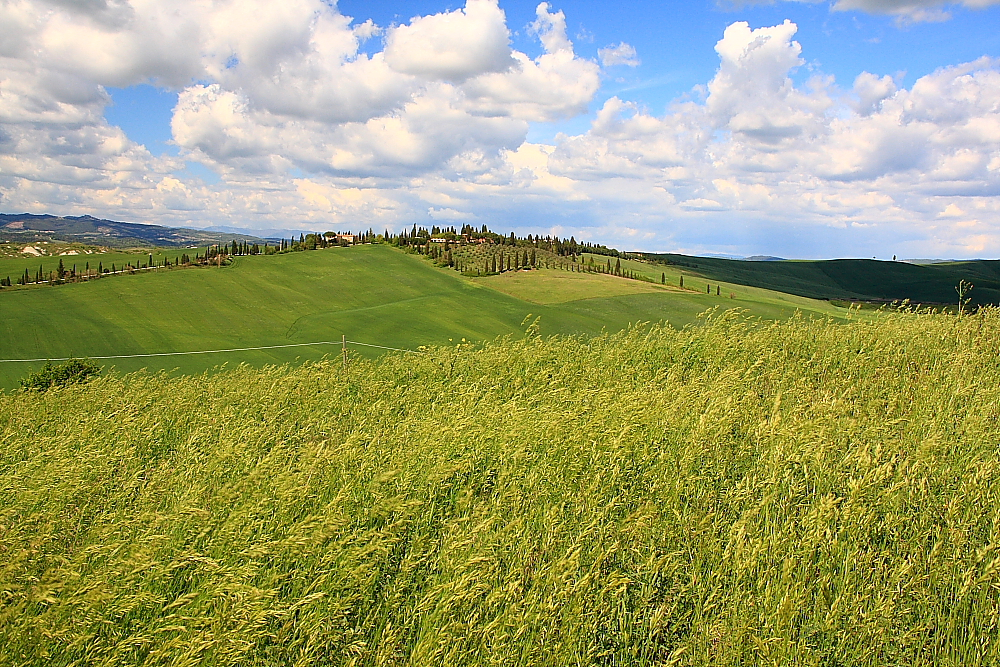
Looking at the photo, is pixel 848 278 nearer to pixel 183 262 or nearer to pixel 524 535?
pixel 183 262

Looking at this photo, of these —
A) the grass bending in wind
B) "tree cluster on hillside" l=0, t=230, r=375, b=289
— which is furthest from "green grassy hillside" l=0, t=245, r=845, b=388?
the grass bending in wind

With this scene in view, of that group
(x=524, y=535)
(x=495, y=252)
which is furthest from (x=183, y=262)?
(x=524, y=535)

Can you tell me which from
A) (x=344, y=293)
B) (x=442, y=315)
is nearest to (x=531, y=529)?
(x=442, y=315)

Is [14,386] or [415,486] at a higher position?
[415,486]

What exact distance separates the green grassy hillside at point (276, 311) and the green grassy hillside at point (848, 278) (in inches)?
1822

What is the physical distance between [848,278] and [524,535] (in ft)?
444

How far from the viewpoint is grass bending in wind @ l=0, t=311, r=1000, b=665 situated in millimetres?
3850

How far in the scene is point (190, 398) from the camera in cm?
982

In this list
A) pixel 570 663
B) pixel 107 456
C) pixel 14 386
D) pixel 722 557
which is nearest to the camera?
pixel 570 663

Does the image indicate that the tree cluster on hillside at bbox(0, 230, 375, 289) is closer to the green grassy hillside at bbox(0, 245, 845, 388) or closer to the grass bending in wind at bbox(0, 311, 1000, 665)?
the green grassy hillside at bbox(0, 245, 845, 388)

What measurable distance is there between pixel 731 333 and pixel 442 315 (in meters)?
36.2

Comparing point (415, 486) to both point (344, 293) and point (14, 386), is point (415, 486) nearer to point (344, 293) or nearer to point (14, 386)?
point (14, 386)

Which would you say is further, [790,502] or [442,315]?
[442,315]

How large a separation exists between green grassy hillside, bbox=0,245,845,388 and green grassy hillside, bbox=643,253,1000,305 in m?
46.3
